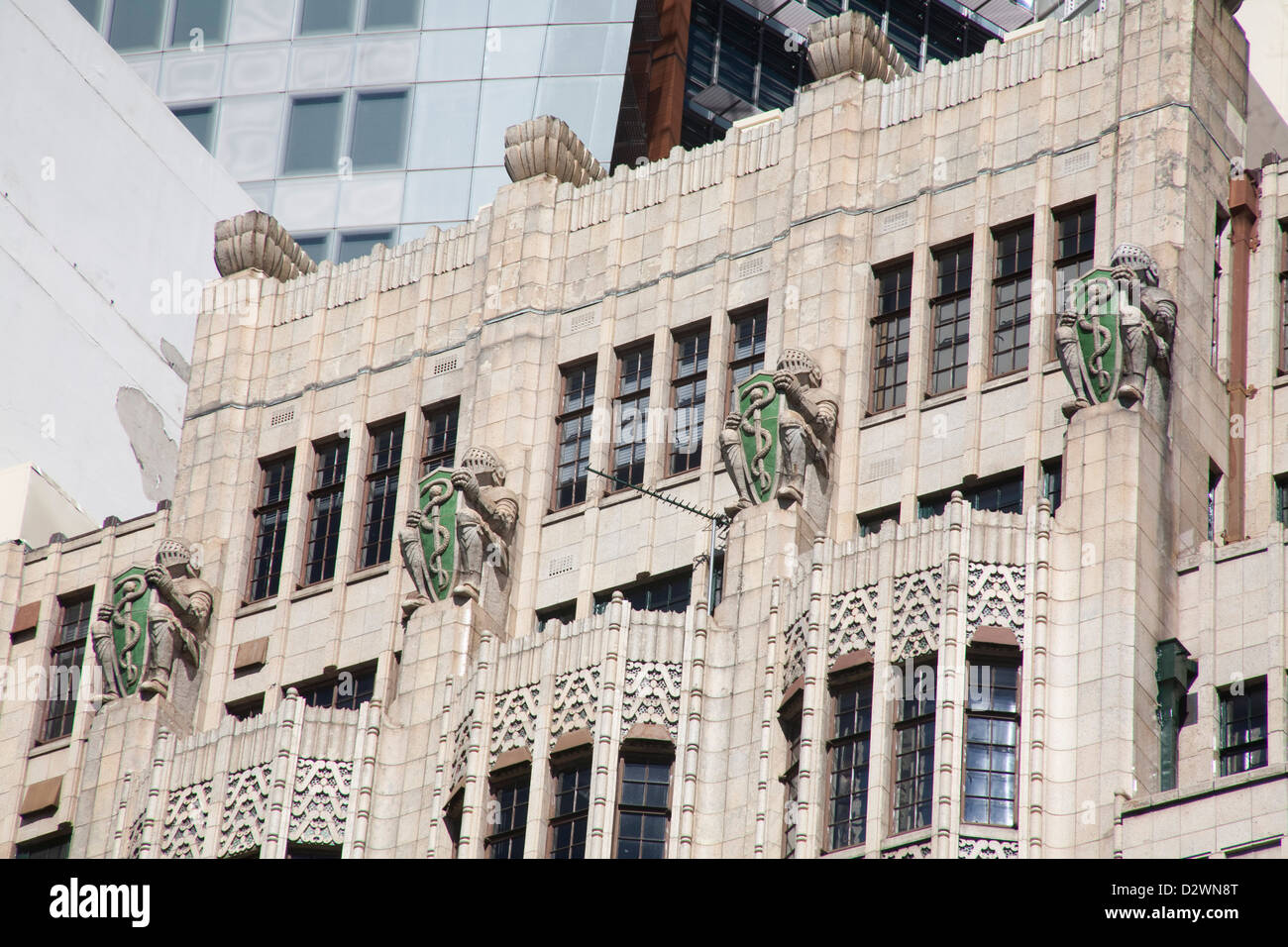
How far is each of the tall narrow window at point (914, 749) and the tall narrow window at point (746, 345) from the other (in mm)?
9217

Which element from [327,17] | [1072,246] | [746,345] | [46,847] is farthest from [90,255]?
[1072,246]

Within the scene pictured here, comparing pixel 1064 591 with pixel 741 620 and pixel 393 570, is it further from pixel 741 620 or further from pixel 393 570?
pixel 393 570

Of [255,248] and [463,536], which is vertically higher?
[255,248]

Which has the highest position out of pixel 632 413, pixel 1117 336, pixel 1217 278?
pixel 1217 278

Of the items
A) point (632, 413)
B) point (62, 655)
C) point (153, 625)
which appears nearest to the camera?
point (632, 413)

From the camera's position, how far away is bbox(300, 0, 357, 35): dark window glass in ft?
286

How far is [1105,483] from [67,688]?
23518 millimetres

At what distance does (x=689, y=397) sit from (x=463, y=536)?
4.86 meters

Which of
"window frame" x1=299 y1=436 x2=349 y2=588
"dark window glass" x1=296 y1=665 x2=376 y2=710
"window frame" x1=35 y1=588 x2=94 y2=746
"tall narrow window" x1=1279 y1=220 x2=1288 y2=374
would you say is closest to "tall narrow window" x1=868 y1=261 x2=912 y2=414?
"tall narrow window" x1=1279 y1=220 x2=1288 y2=374

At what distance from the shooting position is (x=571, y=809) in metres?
48.5

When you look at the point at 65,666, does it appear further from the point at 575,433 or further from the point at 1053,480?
the point at 1053,480

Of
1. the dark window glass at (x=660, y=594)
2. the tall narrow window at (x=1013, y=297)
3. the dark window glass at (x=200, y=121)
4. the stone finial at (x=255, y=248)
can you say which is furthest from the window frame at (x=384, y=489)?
the dark window glass at (x=200, y=121)

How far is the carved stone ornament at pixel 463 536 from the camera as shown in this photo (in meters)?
52.9

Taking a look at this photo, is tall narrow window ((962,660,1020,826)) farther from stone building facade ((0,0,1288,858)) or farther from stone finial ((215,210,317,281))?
stone finial ((215,210,317,281))
